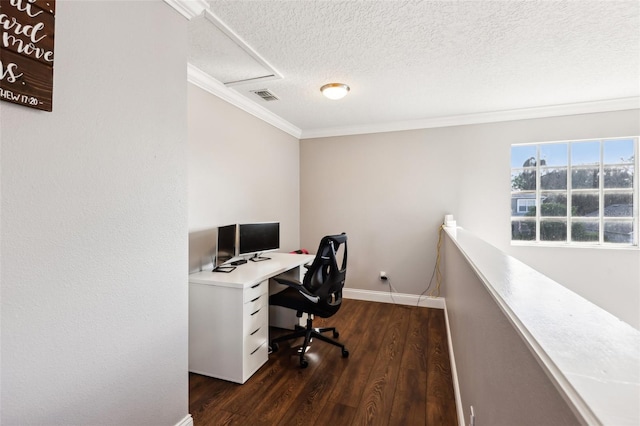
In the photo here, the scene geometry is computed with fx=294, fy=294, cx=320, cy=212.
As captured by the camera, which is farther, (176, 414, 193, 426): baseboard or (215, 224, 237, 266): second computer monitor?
(215, 224, 237, 266): second computer monitor

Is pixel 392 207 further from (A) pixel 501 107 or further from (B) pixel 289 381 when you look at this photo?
(B) pixel 289 381

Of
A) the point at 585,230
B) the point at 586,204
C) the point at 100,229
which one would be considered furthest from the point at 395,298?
the point at 100,229

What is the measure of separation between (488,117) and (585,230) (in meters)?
1.71

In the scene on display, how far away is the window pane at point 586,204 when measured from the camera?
3338 millimetres

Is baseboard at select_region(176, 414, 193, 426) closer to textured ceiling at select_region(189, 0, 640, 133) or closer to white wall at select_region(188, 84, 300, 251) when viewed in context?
white wall at select_region(188, 84, 300, 251)

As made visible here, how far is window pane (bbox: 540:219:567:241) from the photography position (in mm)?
3461

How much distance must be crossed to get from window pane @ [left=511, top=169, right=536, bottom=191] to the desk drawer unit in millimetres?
3333

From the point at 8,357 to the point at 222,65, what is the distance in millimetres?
2215

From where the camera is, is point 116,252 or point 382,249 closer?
point 116,252

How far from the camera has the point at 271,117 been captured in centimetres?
369

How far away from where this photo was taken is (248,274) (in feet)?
7.99

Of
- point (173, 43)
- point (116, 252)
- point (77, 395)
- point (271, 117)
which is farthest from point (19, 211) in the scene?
point (271, 117)

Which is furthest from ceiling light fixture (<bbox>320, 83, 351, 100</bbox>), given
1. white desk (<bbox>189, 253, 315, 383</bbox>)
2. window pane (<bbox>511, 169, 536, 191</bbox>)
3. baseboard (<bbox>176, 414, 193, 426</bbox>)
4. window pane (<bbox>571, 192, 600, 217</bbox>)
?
window pane (<bbox>571, 192, 600, 217</bbox>)

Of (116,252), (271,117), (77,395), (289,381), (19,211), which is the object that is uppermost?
(271,117)
